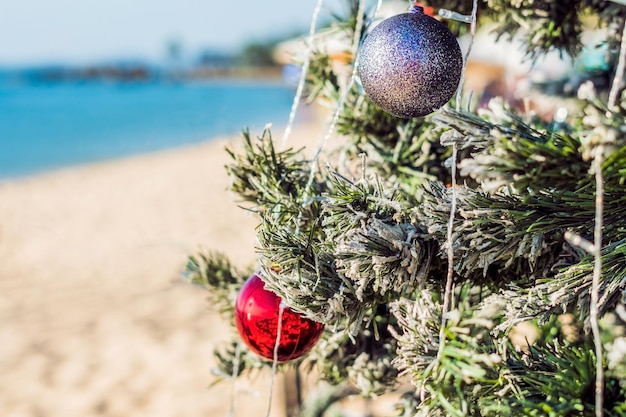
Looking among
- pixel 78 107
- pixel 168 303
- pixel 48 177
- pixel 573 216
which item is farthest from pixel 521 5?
pixel 78 107

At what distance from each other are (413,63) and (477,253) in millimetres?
256

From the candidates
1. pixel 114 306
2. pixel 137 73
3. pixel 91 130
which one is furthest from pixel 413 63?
pixel 137 73

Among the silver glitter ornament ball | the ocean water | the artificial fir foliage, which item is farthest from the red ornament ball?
the ocean water

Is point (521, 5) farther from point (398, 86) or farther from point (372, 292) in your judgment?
point (372, 292)

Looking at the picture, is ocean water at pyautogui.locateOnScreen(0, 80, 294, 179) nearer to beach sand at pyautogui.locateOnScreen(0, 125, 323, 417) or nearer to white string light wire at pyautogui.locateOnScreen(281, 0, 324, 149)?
beach sand at pyautogui.locateOnScreen(0, 125, 323, 417)

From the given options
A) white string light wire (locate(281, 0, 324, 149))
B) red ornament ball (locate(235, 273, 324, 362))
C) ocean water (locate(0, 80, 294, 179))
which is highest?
white string light wire (locate(281, 0, 324, 149))

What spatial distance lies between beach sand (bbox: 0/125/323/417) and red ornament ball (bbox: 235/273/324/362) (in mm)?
117

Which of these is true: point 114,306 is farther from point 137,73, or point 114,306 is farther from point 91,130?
point 137,73

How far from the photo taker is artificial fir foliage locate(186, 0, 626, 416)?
0.59 metres

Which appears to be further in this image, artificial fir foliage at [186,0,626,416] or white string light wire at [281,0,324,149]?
white string light wire at [281,0,324,149]

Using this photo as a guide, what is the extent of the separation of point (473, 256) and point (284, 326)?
1.07 ft

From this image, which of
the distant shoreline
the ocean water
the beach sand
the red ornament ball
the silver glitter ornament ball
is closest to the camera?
the silver glitter ornament ball

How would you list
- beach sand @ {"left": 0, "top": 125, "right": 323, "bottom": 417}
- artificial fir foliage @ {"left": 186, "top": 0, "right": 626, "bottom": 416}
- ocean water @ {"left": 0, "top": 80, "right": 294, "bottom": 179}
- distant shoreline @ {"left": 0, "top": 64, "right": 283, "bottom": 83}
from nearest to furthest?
artificial fir foliage @ {"left": 186, "top": 0, "right": 626, "bottom": 416} → beach sand @ {"left": 0, "top": 125, "right": 323, "bottom": 417} → ocean water @ {"left": 0, "top": 80, "right": 294, "bottom": 179} → distant shoreline @ {"left": 0, "top": 64, "right": 283, "bottom": 83}

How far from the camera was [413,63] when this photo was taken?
0.74m
